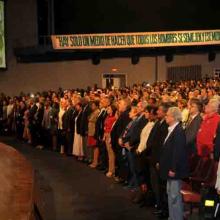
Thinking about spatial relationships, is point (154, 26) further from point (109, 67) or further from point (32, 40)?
point (32, 40)

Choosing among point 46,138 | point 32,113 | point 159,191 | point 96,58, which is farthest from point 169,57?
point 159,191

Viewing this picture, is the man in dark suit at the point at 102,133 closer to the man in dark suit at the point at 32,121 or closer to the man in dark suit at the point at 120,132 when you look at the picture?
the man in dark suit at the point at 120,132

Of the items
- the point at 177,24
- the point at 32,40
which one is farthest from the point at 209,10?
the point at 32,40

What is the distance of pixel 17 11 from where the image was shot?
27766 mm

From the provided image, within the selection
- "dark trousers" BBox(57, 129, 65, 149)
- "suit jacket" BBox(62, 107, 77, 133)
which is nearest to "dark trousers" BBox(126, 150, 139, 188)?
"suit jacket" BBox(62, 107, 77, 133)

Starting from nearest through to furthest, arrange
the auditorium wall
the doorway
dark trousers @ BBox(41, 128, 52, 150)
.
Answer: dark trousers @ BBox(41, 128, 52, 150) < the auditorium wall < the doorway

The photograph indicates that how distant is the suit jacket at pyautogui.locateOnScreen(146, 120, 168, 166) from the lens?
27.4ft

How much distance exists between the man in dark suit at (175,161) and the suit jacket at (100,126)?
5.28m

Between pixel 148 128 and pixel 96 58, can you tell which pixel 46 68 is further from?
pixel 148 128

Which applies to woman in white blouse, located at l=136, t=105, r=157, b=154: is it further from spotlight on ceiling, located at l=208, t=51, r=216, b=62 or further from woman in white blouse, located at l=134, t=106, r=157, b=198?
spotlight on ceiling, located at l=208, t=51, r=216, b=62

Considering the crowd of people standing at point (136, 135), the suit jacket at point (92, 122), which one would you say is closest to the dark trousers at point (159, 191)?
the crowd of people standing at point (136, 135)

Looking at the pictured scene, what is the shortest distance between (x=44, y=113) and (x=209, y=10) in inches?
539

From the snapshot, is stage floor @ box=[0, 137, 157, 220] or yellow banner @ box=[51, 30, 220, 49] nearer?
stage floor @ box=[0, 137, 157, 220]

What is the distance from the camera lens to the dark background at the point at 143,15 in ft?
89.6
